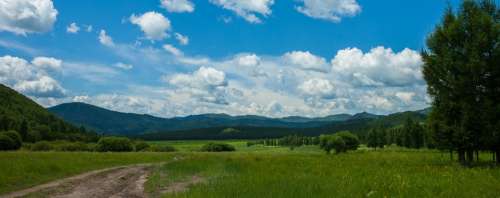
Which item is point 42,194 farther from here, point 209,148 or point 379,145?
point 379,145

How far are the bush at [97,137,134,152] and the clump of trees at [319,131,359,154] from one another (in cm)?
4952

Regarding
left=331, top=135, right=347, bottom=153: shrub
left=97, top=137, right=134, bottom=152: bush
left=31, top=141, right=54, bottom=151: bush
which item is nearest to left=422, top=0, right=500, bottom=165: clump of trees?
left=331, top=135, right=347, bottom=153: shrub

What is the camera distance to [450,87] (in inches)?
1515

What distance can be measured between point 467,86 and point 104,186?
28.7 m

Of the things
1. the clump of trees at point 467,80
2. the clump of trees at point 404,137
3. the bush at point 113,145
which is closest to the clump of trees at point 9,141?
the bush at point 113,145

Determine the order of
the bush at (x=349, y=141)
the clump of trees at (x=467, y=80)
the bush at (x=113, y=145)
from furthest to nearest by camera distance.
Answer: the bush at (x=349, y=141), the bush at (x=113, y=145), the clump of trees at (x=467, y=80)

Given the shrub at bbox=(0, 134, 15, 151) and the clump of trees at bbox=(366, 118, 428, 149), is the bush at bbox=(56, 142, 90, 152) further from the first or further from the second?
the clump of trees at bbox=(366, 118, 428, 149)

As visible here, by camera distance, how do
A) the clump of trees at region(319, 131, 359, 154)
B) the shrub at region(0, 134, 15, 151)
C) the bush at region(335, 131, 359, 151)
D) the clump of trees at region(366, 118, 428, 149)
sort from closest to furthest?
the shrub at region(0, 134, 15, 151) < the clump of trees at region(319, 131, 359, 154) < the bush at region(335, 131, 359, 151) < the clump of trees at region(366, 118, 428, 149)

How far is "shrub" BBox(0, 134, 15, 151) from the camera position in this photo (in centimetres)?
8659

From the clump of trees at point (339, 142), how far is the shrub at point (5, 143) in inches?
2757

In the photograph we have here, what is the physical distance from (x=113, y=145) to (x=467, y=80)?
9060 cm

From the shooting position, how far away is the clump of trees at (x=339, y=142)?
11356cm

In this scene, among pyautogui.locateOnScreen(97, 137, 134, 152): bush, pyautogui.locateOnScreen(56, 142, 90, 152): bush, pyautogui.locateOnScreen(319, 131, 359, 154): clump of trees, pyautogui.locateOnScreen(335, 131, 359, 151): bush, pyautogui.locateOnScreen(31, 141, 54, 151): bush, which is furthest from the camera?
pyautogui.locateOnScreen(335, 131, 359, 151): bush

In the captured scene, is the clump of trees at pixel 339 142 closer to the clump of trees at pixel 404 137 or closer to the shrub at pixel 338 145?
the shrub at pixel 338 145
